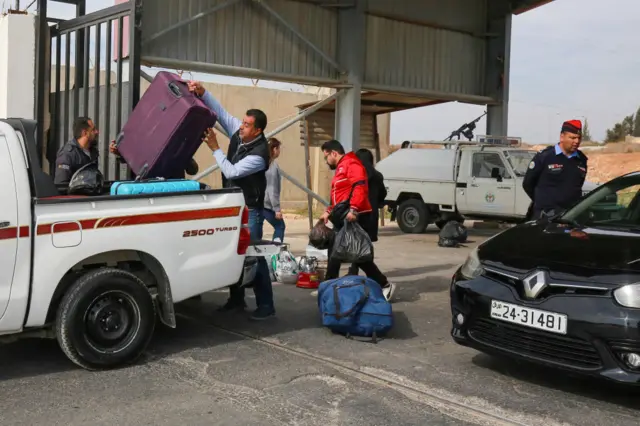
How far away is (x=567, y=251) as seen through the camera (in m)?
4.56

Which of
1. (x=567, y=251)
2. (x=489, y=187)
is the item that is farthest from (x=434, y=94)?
(x=567, y=251)

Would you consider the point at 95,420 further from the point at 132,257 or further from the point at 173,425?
the point at 132,257

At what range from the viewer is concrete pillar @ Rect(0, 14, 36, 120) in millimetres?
8547

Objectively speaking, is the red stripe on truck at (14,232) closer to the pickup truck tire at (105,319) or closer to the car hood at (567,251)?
the pickup truck tire at (105,319)

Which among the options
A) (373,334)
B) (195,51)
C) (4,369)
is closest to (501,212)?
(195,51)

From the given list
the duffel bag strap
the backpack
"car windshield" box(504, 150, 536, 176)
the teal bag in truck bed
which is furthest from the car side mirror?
the teal bag in truck bed

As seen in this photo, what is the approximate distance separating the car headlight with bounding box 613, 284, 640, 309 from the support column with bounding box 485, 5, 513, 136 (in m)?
11.7

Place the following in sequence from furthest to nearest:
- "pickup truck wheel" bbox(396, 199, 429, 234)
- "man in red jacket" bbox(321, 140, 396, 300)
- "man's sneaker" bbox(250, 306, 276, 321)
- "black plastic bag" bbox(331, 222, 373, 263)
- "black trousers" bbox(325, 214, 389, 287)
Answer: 1. "pickup truck wheel" bbox(396, 199, 429, 234)
2. "black trousers" bbox(325, 214, 389, 287)
3. "man in red jacket" bbox(321, 140, 396, 300)
4. "black plastic bag" bbox(331, 222, 373, 263)
5. "man's sneaker" bbox(250, 306, 276, 321)

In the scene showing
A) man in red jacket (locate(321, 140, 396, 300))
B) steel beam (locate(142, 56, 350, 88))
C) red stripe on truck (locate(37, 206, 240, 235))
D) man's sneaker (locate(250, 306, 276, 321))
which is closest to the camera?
red stripe on truck (locate(37, 206, 240, 235))

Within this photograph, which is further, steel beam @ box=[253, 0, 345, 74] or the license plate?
steel beam @ box=[253, 0, 345, 74]

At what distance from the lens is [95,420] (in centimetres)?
390

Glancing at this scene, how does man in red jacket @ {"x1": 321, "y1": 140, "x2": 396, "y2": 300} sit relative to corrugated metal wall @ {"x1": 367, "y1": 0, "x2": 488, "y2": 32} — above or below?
below

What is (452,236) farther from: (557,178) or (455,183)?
(557,178)

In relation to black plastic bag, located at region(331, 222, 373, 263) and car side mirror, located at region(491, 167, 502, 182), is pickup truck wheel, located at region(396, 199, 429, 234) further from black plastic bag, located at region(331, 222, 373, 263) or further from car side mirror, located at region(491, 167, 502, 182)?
black plastic bag, located at region(331, 222, 373, 263)
